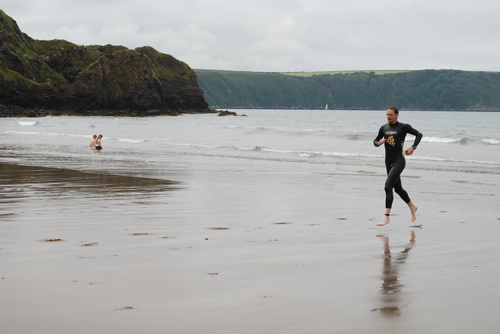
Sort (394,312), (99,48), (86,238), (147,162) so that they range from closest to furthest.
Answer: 1. (394,312)
2. (86,238)
3. (147,162)
4. (99,48)

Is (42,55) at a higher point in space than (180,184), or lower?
higher

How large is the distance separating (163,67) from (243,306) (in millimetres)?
137646

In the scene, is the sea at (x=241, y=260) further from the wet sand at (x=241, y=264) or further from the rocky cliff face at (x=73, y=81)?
the rocky cliff face at (x=73, y=81)

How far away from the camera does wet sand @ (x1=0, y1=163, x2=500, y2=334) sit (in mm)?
4863

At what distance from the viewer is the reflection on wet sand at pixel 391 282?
5.20m

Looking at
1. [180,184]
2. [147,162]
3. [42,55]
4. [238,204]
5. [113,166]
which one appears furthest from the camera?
[42,55]

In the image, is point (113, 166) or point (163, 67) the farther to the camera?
point (163, 67)

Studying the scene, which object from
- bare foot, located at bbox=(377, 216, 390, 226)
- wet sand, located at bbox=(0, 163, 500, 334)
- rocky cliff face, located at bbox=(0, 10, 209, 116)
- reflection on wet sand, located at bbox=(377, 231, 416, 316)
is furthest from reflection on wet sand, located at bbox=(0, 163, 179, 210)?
rocky cliff face, located at bbox=(0, 10, 209, 116)

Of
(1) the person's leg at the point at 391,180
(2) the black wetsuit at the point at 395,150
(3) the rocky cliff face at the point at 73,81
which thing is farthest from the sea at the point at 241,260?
(3) the rocky cliff face at the point at 73,81

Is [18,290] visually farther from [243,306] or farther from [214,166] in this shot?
[214,166]

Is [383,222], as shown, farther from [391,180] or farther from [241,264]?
[241,264]

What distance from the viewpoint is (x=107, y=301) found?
527 cm

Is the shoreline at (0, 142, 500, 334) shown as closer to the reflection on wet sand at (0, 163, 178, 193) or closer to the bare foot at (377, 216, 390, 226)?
the bare foot at (377, 216, 390, 226)

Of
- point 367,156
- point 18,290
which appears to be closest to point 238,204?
point 18,290
